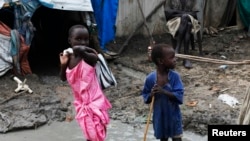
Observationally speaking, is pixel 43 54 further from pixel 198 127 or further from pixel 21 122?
pixel 198 127

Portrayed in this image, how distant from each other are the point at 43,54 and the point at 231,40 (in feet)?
13.5

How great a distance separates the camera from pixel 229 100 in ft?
21.3

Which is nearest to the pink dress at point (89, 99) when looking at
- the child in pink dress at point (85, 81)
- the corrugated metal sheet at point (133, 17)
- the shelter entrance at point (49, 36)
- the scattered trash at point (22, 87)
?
the child in pink dress at point (85, 81)

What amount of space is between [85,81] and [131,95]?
2602mm

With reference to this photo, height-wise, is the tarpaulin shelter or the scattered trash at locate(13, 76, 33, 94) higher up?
the tarpaulin shelter

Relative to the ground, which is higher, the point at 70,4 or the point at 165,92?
the point at 70,4

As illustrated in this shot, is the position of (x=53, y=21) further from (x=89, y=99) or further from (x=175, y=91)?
(x=175, y=91)

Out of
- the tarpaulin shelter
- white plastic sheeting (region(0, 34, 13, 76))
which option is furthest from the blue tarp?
white plastic sheeting (region(0, 34, 13, 76))

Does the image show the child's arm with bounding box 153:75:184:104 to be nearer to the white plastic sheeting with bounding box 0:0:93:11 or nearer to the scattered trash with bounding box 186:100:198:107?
the scattered trash with bounding box 186:100:198:107

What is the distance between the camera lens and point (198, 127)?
5.73 m

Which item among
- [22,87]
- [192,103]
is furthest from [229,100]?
[22,87]

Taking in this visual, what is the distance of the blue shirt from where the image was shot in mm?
4312

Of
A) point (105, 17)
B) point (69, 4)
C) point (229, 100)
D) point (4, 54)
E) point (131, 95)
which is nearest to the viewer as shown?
point (229, 100)

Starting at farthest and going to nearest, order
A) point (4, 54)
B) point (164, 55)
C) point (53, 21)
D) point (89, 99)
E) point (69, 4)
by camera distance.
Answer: point (53, 21)
point (69, 4)
point (4, 54)
point (89, 99)
point (164, 55)
